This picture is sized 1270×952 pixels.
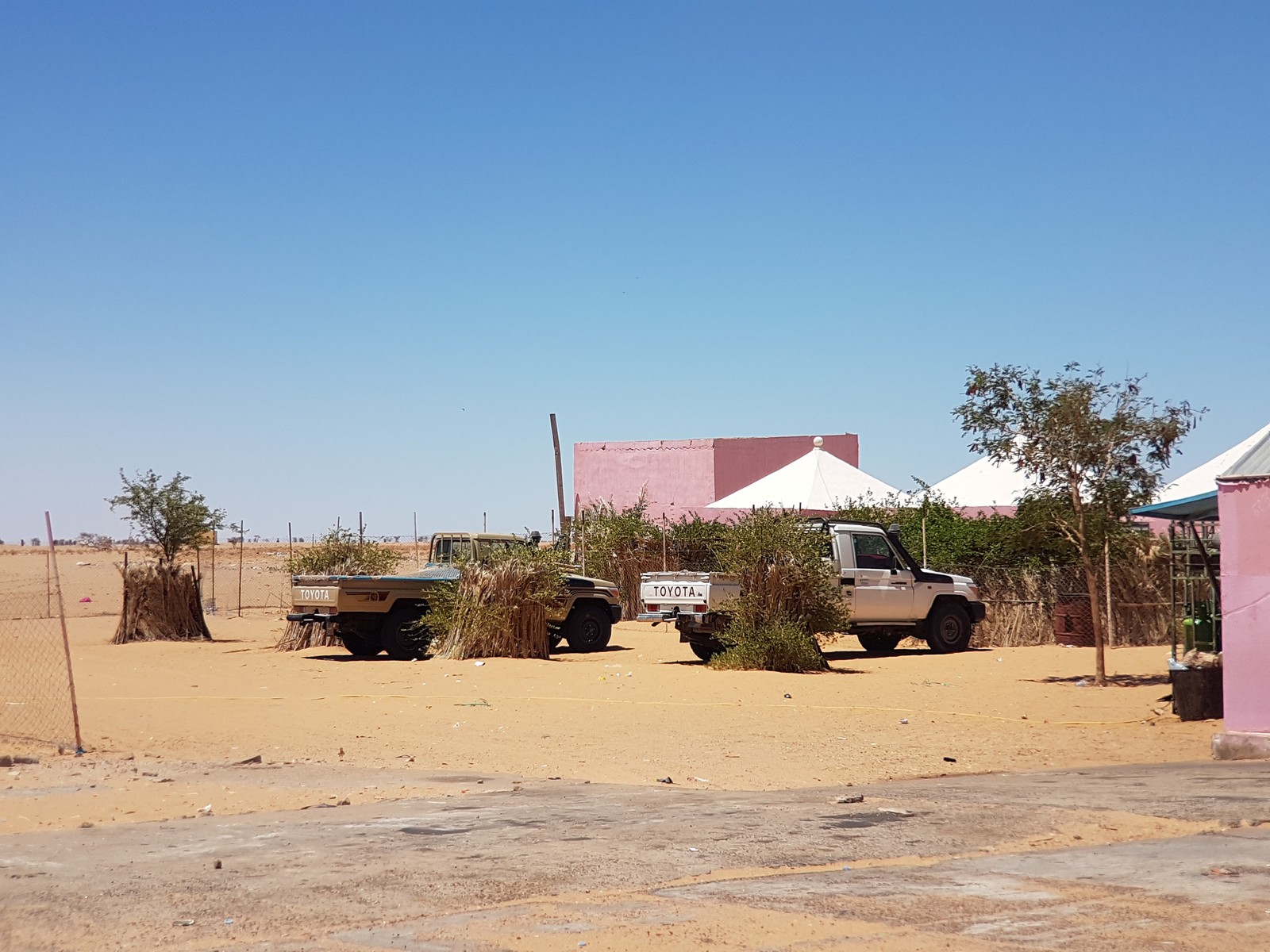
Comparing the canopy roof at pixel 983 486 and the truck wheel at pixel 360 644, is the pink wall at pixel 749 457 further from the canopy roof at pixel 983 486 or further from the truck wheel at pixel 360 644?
the truck wheel at pixel 360 644

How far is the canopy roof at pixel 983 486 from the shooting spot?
31.5m

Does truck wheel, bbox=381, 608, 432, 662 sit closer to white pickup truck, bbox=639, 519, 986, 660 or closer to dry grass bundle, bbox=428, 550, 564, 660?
dry grass bundle, bbox=428, 550, 564, 660

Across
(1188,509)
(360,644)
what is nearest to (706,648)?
(360,644)

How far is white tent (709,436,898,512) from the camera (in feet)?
107

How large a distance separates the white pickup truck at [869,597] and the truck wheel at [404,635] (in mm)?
3607

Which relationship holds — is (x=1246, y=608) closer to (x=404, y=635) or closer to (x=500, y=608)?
(x=500, y=608)

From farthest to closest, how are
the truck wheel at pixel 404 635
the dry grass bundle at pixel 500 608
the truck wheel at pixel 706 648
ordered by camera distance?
1. the truck wheel at pixel 404 635
2. the dry grass bundle at pixel 500 608
3. the truck wheel at pixel 706 648

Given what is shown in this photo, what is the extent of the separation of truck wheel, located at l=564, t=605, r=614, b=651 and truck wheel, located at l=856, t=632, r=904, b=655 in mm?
4324

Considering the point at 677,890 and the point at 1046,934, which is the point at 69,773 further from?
the point at 1046,934

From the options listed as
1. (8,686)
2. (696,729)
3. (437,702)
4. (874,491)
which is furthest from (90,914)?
(874,491)

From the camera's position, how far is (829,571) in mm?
19344

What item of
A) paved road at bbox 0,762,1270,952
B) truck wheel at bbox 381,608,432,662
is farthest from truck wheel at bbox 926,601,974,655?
paved road at bbox 0,762,1270,952

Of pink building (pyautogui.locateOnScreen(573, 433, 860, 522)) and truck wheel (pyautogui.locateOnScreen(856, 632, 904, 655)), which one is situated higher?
pink building (pyautogui.locateOnScreen(573, 433, 860, 522))

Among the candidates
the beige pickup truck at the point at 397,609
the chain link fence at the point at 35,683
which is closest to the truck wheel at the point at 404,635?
the beige pickup truck at the point at 397,609
